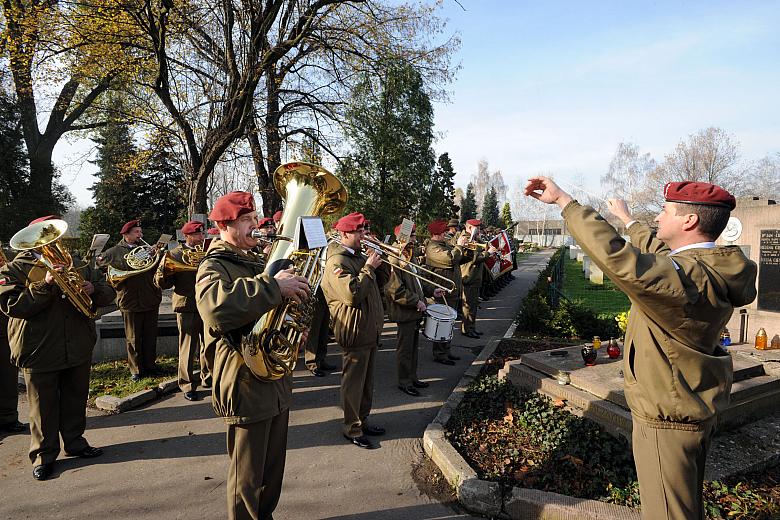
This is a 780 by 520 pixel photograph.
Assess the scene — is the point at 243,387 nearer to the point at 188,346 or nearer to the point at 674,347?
the point at 674,347

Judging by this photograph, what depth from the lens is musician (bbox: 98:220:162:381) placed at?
6855 mm

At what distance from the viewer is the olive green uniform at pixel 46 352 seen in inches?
167

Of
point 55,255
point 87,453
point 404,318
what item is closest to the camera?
point 55,255

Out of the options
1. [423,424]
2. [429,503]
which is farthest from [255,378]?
[423,424]

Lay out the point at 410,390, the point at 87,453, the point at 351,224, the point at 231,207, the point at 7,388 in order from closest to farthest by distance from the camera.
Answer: the point at 231,207
the point at 87,453
the point at 351,224
the point at 7,388
the point at 410,390

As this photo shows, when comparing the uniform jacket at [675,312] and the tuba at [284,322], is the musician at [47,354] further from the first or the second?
the uniform jacket at [675,312]

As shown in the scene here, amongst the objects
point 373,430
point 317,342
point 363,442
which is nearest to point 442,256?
point 317,342

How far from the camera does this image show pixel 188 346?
21.0ft

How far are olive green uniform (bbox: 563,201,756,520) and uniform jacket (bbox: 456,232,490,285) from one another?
7.46m

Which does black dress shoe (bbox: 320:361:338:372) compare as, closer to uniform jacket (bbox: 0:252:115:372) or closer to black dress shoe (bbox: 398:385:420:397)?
black dress shoe (bbox: 398:385:420:397)

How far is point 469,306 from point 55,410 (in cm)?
786

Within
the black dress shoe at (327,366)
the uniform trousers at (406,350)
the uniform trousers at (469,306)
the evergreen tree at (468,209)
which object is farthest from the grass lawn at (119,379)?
the evergreen tree at (468,209)

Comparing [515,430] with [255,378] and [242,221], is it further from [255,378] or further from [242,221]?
[242,221]

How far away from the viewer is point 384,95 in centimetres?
1752
